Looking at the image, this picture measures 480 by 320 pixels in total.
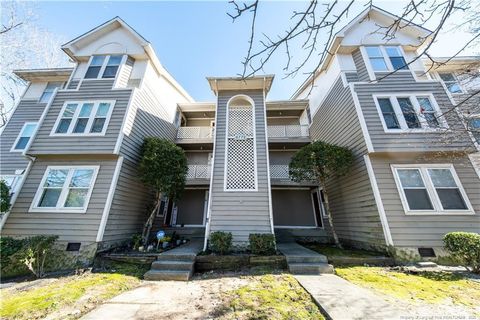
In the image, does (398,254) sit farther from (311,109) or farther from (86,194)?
(86,194)

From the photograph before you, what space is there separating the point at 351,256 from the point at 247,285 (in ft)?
12.7

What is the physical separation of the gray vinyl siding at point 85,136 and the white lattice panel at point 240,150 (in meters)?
4.65

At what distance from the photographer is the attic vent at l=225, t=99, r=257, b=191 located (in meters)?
7.96

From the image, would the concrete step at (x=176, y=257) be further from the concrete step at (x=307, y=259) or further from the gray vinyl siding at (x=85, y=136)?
the gray vinyl siding at (x=85, y=136)

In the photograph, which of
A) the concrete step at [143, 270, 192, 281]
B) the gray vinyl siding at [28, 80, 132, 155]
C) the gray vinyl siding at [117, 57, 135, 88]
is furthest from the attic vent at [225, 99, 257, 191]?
Result: the gray vinyl siding at [117, 57, 135, 88]

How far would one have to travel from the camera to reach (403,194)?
6867mm

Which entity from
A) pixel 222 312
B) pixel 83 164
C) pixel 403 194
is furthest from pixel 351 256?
pixel 83 164

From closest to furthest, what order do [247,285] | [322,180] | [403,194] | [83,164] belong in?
1. [247,285]
2. [403,194]
3. [83,164]
4. [322,180]

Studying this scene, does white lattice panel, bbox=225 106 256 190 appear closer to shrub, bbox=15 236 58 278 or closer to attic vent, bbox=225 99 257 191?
attic vent, bbox=225 99 257 191

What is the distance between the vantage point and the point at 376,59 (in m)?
9.24

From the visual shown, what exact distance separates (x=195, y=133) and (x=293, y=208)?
795 centimetres

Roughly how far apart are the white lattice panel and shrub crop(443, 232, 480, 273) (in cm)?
623

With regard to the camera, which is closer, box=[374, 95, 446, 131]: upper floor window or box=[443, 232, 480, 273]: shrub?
box=[443, 232, 480, 273]: shrub

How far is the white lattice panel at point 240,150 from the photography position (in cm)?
796
